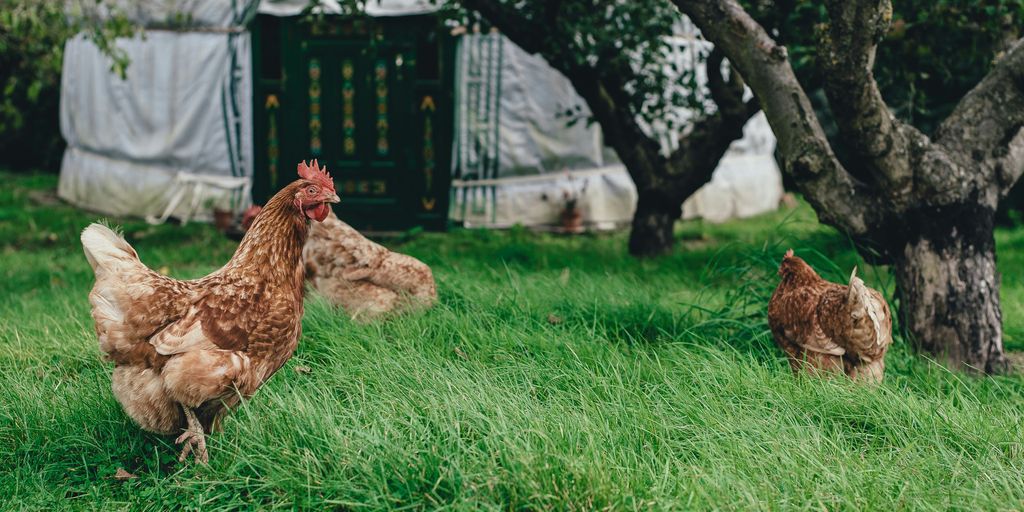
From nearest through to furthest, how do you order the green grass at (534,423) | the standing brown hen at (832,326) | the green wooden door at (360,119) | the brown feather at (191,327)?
1. the green grass at (534,423)
2. the brown feather at (191,327)
3. the standing brown hen at (832,326)
4. the green wooden door at (360,119)

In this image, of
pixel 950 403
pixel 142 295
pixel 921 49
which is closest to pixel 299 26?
pixel 921 49

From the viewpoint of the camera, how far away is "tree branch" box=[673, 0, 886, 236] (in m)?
4.21

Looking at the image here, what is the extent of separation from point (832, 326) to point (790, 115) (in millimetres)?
1150

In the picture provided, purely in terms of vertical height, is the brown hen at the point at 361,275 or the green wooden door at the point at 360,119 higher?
the green wooden door at the point at 360,119

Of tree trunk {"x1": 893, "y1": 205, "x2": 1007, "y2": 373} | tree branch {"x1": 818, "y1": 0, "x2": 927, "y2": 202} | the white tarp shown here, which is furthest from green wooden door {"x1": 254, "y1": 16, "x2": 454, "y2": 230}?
tree trunk {"x1": 893, "y1": 205, "x2": 1007, "y2": 373}

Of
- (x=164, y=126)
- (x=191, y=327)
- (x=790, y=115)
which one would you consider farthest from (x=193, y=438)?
(x=164, y=126)

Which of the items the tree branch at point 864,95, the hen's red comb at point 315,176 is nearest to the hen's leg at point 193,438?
the hen's red comb at point 315,176

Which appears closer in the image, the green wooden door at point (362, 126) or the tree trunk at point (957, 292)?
the tree trunk at point (957, 292)

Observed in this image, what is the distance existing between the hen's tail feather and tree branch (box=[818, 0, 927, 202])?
3019 millimetres

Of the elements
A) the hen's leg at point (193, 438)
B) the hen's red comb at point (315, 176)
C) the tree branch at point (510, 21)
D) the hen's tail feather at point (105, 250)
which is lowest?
the hen's leg at point (193, 438)

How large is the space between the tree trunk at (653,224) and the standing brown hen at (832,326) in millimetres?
3349

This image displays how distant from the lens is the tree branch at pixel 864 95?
3.92 m

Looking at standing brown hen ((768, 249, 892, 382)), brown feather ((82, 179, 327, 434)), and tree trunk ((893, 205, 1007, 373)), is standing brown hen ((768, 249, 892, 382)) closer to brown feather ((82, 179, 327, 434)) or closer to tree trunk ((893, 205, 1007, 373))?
tree trunk ((893, 205, 1007, 373))

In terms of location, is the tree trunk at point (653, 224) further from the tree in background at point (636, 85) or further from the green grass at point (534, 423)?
the green grass at point (534, 423)
